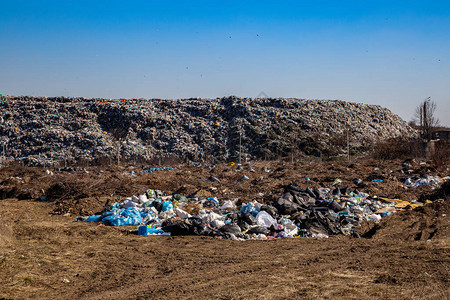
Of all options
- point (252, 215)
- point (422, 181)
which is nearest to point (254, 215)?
point (252, 215)

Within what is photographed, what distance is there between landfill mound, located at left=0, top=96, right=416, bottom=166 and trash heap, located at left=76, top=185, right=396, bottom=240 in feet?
44.2

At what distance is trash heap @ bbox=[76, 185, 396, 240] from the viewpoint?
255 inches

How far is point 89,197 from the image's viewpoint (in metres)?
9.16

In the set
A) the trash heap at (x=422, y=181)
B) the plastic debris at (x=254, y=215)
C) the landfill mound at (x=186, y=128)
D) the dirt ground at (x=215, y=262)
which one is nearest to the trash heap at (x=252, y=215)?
Answer: the plastic debris at (x=254, y=215)

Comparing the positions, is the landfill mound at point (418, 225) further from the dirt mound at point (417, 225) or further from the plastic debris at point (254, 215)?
the plastic debris at point (254, 215)

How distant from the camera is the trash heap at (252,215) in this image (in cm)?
648

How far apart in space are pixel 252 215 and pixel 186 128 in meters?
19.3

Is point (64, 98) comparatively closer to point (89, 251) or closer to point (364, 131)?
point (364, 131)

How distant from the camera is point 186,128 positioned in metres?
25.8

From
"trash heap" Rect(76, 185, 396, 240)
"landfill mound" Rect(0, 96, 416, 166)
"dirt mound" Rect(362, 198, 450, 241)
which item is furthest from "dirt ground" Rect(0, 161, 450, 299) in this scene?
"landfill mound" Rect(0, 96, 416, 166)

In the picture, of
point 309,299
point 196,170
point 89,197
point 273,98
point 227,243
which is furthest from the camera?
point 273,98

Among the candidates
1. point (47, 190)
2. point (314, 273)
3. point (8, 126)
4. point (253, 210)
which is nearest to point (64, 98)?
point (8, 126)

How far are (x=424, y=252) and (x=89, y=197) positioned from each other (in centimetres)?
731

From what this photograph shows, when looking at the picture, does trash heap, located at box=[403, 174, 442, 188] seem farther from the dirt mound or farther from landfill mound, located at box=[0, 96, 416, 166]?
landfill mound, located at box=[0, 96, 416, 166]
